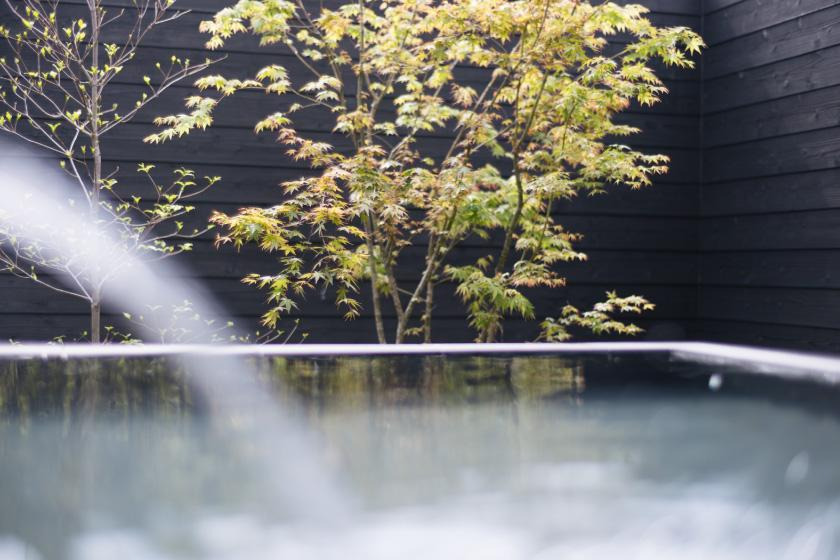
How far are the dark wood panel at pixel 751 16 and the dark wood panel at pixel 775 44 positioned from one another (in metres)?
0.01

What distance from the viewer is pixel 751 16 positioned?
3.17 m

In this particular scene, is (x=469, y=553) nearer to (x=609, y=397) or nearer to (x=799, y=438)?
(x=799, y=438)

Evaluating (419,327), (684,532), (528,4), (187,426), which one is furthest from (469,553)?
(419,327)

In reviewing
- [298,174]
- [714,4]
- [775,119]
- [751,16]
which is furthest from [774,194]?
[298,174]

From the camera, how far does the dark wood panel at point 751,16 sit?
293cm

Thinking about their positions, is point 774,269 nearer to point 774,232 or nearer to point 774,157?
point 774,232

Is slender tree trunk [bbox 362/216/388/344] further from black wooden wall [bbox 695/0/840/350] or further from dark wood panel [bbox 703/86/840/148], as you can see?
dark wood panel [bbox 703/86/840/148]

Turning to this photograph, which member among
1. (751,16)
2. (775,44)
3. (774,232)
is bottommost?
(774,232)

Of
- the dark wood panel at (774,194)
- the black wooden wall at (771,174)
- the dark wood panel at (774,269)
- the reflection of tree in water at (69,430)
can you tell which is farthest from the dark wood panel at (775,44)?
the reflection of tree in water at (69,430)

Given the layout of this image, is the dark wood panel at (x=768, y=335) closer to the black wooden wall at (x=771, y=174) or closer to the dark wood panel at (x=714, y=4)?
the black wooden wall at (x=771, y=174)

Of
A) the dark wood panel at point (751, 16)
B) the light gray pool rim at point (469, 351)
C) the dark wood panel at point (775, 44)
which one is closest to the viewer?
the light gray pool rim at point (469, 351)

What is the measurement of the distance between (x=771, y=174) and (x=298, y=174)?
5.35ft

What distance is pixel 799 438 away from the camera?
748 mm

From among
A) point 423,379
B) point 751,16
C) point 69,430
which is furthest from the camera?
point 751,16
